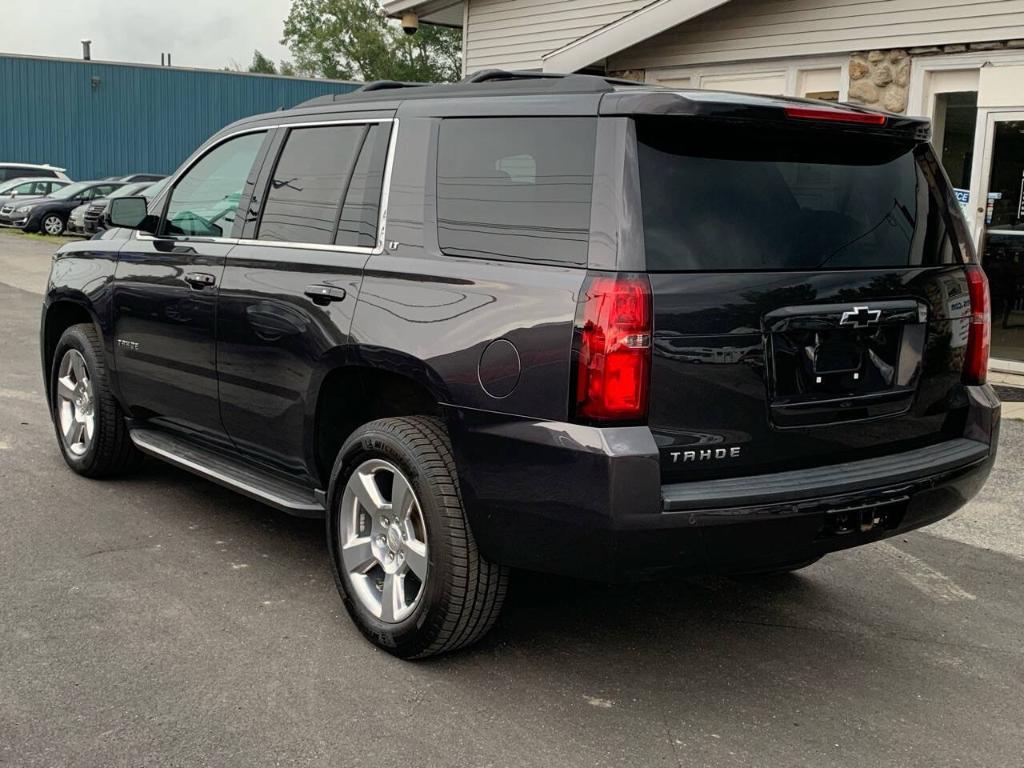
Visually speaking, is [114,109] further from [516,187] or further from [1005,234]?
[516,187]

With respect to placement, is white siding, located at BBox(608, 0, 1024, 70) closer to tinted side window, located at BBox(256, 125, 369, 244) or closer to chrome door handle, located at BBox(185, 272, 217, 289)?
tinted side window, located at BBox(256, 125, 369, 244)

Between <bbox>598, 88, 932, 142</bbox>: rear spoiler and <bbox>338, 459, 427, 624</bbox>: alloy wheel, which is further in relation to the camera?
<bbox>338, 459, 427, 624</bbox>: alloy wheel

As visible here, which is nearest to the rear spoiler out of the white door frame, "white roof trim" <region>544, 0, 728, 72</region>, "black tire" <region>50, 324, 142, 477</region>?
"black tire" <region>50, 324, 142, 477</region>

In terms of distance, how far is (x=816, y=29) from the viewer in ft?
38.2

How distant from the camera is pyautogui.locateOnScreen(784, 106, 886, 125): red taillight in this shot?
3.52 meters

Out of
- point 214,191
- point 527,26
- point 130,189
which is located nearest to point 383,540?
point 214,191

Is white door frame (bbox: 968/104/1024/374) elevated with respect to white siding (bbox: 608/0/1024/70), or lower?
lower

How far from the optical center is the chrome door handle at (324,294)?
4141 mm

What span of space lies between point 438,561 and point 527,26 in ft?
42.1

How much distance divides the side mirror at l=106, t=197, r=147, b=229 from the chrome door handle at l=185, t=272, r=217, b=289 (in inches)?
27.5

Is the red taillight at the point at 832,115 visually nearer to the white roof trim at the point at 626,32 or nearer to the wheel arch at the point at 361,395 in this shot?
the wheel arch at the point at 361,395

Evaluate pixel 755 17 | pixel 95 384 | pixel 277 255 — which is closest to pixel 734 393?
pixel 277 255

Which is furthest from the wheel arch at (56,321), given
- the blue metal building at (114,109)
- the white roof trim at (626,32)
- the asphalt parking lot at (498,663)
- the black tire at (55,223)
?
the blue metal building at (114,109)

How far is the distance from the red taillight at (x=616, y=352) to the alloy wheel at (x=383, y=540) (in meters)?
0.82
